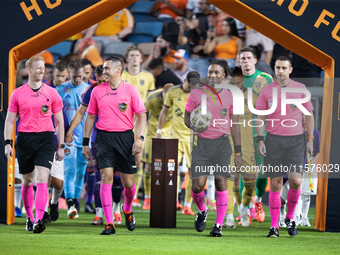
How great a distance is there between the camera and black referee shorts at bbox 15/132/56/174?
5.94m

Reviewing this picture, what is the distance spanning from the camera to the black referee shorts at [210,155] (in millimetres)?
6103

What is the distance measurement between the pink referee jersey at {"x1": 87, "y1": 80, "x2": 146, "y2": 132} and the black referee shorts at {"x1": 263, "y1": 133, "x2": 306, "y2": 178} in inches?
65.6

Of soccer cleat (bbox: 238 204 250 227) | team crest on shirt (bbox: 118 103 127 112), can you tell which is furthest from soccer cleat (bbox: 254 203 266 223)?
team crest on shirt (bbox: 118 103 127 112)

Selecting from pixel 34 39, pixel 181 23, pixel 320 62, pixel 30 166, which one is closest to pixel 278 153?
pixel 320 62

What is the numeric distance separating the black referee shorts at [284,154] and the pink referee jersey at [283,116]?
0.24 ft

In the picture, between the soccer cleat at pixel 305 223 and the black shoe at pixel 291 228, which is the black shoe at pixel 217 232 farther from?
the soccer cleat at pixel 305 223

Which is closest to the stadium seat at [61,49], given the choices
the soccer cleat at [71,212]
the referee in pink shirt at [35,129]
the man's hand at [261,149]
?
the soccer cleat at [71,212]

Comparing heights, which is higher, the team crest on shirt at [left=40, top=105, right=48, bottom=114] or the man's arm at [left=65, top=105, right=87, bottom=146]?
the team crest on shirt at [left=40, top=105, right=48, bottom=114]

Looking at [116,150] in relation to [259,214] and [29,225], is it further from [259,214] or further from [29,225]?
[259,214]

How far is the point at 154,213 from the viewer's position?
6.92 m

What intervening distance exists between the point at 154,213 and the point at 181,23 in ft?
20.1

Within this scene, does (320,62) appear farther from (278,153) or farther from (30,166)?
(30,166)

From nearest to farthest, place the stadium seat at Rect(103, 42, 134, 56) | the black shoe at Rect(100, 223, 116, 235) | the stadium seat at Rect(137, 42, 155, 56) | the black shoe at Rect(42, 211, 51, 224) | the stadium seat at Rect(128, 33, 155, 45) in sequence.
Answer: the black shoe at Rect(100, 223, 116, 235), the black shoe at Rect(42, 211, 51, 224), the stadium seat at Rect(103, 42, 134, 56), the stadium seat at Rect(137, 42, 155, 56), the stadium seat at Rect(128, 33, 155, 45)

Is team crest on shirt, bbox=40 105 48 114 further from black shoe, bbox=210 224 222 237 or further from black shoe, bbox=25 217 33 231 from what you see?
black shoe, bbox=210 224 222 237
